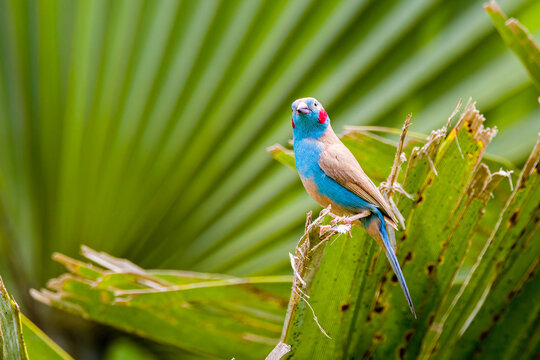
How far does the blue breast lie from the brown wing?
0.01 metres

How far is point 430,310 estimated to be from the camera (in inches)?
42.8

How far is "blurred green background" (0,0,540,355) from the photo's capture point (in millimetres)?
Result: 1815

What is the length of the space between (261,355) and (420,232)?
2.07 ft

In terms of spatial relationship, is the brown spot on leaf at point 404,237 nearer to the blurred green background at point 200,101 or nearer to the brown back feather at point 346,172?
the brown back feather at point 346,172

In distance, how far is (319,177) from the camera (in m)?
1.25

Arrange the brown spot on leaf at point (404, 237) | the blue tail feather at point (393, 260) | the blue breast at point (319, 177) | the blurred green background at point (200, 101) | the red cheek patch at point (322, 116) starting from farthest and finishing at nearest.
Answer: the blurred green background at point (200, 101)
the red cheek patch at point (322, 116)
the blue breast at point (319, 177)
the brown spot on leaf at point (404, 237)
the blue tail feather at point (393, 260)

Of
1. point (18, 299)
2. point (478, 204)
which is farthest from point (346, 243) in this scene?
point (18, 299)

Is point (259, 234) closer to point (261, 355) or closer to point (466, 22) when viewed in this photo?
point (261, 355)

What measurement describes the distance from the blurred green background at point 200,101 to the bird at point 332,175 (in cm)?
60

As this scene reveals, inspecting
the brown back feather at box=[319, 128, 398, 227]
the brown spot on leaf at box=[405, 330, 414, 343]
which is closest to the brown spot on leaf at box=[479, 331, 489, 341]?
the brown spot on leaf at box=[405, 330, 414, 343]

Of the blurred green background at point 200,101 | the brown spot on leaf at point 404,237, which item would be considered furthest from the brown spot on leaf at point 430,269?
the blurred green background at point 200,101

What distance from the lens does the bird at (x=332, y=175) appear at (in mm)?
1104

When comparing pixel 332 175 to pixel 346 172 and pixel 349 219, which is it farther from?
pixel 349 219

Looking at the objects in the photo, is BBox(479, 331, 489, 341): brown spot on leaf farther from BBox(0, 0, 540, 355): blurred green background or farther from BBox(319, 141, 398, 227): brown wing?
BBox(0, 0, 540, 355): blurred green background
